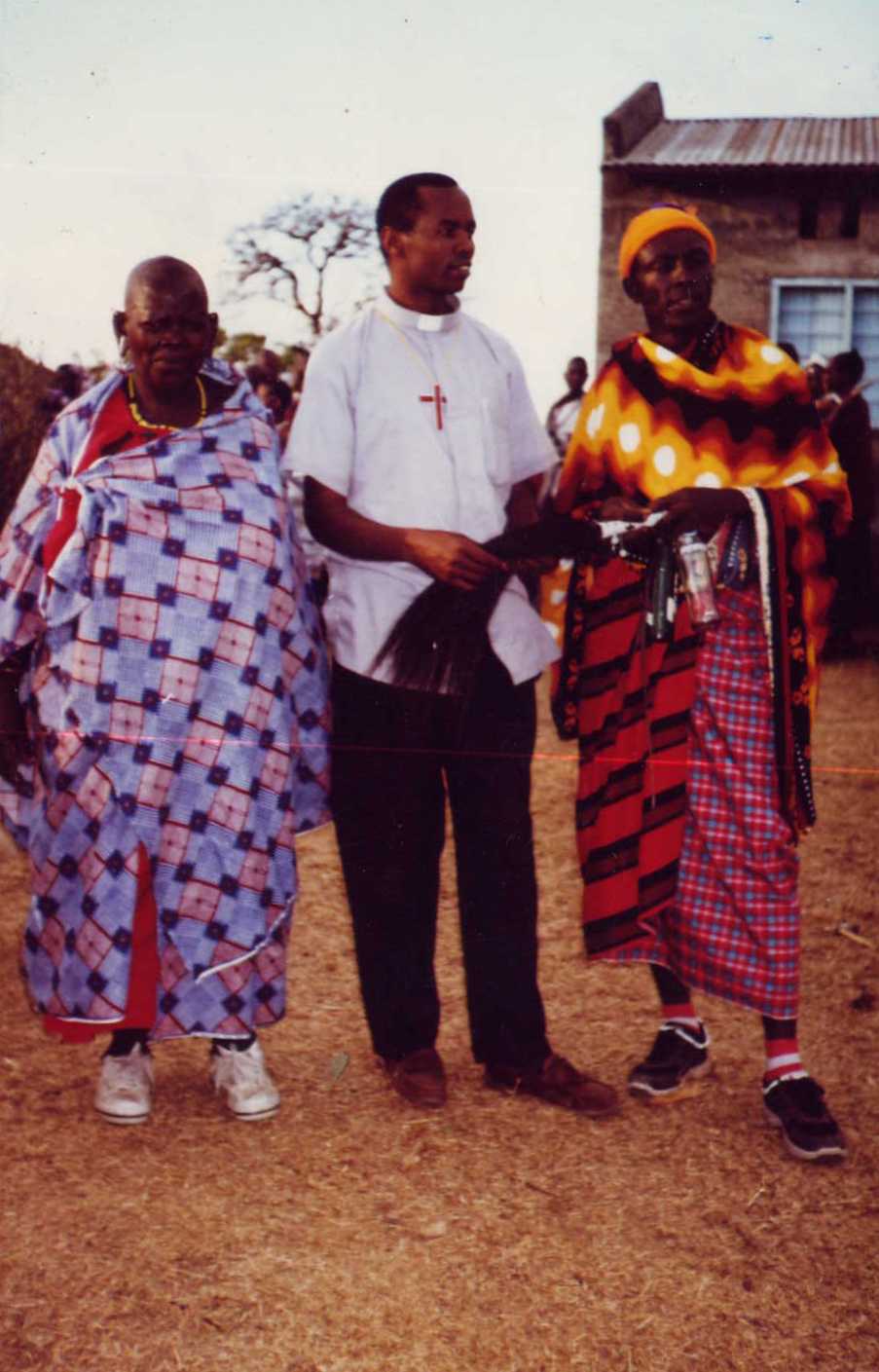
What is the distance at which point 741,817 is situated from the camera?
11.3ft

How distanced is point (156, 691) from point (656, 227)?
153 cm

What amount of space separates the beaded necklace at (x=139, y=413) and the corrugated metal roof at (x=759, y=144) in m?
11.5

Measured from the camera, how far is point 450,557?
330 centimetres

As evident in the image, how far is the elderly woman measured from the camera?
334cm

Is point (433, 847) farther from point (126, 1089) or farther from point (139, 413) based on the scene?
point (139, 413)

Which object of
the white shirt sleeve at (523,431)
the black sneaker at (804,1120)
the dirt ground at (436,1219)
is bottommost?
the dirt ground at (436,1219)

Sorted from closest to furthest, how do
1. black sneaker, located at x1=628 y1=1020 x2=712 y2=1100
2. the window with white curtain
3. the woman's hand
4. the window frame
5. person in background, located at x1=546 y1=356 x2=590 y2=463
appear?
the woman's hand < black sneaker, located at x1=628 y1=1020 x2=712 y2=1100 < person in background, located at x1=546 y1=356 x2=590 y2=463 < the window frame < the window with white curtain

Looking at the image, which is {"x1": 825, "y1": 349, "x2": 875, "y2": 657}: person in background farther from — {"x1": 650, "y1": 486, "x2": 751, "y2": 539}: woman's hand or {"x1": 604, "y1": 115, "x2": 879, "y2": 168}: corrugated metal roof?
{"x1": 650, "y1": 486, "x2": 751, "y2": 539}: woman's hand

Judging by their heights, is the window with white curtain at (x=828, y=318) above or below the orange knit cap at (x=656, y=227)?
above

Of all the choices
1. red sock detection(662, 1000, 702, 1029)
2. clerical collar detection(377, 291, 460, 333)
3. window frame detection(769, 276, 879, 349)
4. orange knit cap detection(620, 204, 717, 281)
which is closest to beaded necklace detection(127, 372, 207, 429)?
clerical collar detection(377, 291, 460, 333)

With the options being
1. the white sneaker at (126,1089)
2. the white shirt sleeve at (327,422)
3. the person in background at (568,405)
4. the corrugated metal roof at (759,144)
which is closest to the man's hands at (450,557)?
the white shirt sleeve at (327,422)

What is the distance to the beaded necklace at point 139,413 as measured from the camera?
11.3 ft

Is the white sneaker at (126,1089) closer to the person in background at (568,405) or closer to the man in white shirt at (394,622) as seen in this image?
the man in white shirt at (394,622)

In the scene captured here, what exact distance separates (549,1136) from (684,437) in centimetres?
162
